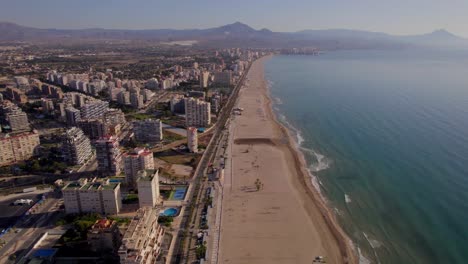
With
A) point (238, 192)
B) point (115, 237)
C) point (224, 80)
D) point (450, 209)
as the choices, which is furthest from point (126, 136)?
point (224, 80)

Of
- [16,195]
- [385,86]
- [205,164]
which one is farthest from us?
[385,86]

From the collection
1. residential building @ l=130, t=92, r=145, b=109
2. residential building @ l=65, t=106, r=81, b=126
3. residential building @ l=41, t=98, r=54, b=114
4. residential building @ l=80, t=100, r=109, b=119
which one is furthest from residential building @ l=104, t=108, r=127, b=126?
residential building @ l=41, t=98, r=54, b=114

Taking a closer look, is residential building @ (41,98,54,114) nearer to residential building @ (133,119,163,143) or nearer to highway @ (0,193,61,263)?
residential building @ (133,119,163,143)

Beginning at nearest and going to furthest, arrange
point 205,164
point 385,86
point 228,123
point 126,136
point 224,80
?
point 205,164
point 126,136
point 228,123
point 385,86
point 224,80

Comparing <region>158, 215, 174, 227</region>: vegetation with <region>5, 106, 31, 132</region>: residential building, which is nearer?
<region>158, 215, 174, 227</region>: vegetation

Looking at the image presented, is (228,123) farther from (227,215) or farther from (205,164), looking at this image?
(227,215)
